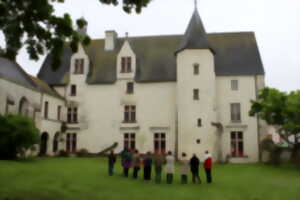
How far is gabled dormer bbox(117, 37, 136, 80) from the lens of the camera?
31.0 metres

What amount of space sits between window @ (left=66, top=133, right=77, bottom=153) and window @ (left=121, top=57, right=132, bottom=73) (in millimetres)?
7703

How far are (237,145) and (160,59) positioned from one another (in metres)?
10.9

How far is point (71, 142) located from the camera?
30.9 metres

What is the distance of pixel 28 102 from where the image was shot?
26.0m

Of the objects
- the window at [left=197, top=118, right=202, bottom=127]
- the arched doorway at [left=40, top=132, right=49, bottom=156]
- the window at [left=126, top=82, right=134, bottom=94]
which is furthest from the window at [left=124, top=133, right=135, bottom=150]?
the arched doorway at [left=40, top=132, right=49, bottom=156]

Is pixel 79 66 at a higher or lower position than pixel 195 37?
lower

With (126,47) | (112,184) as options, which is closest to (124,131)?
(126,47)

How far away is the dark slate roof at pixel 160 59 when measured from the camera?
3020 centimetres

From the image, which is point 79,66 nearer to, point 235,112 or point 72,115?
point 72,115

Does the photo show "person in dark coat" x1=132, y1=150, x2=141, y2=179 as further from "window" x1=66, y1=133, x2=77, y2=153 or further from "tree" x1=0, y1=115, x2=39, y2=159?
"window" x1=66, y1=133, x2=77, y2=153

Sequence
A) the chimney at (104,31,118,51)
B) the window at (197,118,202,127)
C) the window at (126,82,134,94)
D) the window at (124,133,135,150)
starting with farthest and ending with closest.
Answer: the chimney at (104,31,118,51) < the window at (126,82,134,94) < the window at (124,133,135,150) < the window at (197,118,202,127)

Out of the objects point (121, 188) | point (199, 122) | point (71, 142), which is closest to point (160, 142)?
point (199, 122)

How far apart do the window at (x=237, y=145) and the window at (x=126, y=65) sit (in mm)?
11443

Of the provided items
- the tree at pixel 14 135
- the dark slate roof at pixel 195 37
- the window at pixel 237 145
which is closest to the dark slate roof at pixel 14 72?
the tree at pixel 14 135
